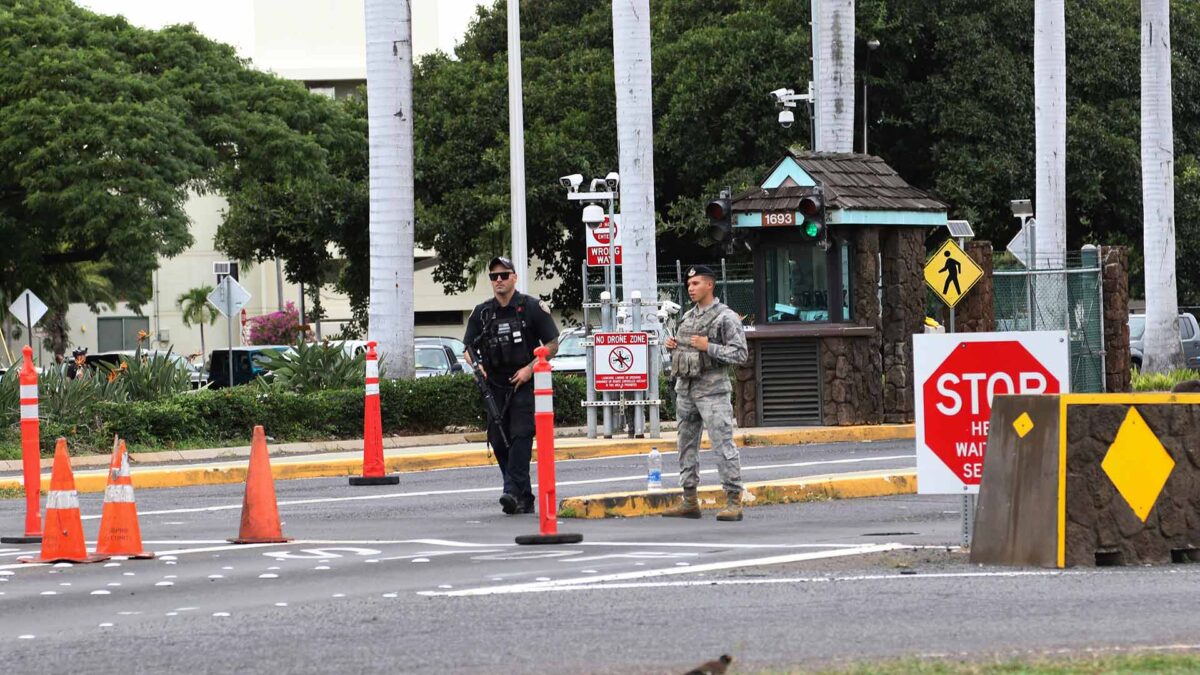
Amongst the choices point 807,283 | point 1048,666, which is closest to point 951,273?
point 807,283

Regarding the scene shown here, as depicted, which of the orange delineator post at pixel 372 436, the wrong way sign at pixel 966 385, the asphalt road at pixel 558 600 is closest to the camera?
the asphalt road at pixel 558 600

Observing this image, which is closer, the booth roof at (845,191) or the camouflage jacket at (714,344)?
the camouflage jacket at (714,344)

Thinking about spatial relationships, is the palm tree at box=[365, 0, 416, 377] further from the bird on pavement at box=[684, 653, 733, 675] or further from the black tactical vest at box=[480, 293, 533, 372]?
the bird on pavement at box=[684, 653, 733, 675]

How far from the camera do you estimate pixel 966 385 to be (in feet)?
37.4

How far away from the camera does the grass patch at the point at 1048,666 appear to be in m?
7.18

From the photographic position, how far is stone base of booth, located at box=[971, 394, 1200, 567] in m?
10.7

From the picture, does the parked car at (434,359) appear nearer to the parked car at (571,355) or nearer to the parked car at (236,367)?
the parked car at (571,355)

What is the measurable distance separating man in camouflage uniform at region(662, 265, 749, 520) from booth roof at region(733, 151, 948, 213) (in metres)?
11.1

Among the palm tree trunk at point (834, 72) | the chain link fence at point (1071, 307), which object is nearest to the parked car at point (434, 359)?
the palm tree trunk at point (834, 72)

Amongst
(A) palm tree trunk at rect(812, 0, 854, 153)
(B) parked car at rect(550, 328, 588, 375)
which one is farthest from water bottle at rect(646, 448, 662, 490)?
(B) parked car at rect(550, 328, 588, 375)

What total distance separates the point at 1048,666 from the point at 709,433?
22.2 ft

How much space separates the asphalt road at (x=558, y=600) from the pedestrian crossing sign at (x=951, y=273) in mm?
12120

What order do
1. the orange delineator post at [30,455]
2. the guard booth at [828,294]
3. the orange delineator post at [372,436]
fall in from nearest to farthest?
the orange delineator post at [30,455]
the orange delineator post at [372,436]
the guard booth at [828,294]

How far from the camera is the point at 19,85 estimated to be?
43938 millimetres
